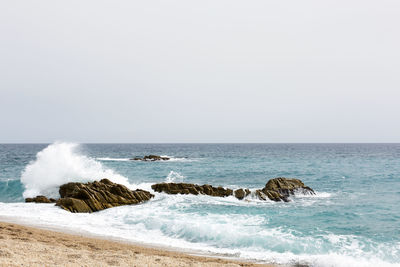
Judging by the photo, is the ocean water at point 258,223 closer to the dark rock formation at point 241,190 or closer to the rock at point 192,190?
the dark rock formation at point 241,190

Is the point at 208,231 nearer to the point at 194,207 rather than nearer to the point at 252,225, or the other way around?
the point at 252,225

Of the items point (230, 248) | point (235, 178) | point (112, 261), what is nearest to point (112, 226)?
point (230, 248)

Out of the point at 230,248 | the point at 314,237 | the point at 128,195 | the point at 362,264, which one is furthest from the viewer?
the point at 128,195

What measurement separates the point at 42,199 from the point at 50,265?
17.2 meters

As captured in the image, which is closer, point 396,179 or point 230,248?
point 230,248

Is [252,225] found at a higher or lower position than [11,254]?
lower

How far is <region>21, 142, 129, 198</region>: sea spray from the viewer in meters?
31.7

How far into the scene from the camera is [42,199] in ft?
77.3

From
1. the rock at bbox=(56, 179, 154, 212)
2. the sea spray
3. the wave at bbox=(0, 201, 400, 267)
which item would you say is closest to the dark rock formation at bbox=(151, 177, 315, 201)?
the rock at bbox=(56, 179, 154, 212)

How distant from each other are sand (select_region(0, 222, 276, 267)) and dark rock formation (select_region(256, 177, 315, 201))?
16137 millimetres

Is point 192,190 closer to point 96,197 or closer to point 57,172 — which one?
point 96,197

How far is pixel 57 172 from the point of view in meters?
34.8

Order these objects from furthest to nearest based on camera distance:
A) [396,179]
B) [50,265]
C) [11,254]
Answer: [396,179] < [11,254] < [50,265]

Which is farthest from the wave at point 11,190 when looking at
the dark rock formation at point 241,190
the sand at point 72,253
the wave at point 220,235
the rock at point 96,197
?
the sand at point 72,253
